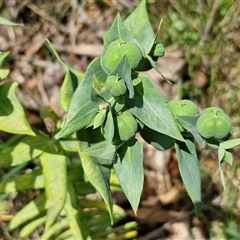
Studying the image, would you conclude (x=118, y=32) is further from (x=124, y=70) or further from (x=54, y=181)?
(x=54, y=181)

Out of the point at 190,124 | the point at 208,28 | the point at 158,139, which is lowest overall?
the point at 208,28

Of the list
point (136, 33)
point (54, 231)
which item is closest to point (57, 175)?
point (54, 231)

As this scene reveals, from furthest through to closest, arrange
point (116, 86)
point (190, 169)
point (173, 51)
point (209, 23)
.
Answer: point (173, 51) → point (209, 23) → point (190, 169) → point (116, 86)

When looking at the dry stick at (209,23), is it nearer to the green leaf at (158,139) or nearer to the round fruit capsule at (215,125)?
the green leaf at (158,139)

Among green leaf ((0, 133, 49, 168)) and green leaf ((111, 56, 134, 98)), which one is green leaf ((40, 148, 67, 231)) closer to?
green leaf ((0, 133, 49, 168))

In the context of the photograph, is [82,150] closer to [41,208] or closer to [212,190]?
[41,208]

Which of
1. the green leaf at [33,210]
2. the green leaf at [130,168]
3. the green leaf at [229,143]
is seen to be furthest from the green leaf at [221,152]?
the green leaf at [33,210]

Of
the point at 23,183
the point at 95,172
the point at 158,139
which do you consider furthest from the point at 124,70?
the point at 23,183
